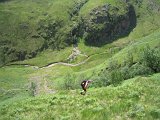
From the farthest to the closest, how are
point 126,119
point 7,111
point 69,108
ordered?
point 7,111 < point 69,108 < point 126,119

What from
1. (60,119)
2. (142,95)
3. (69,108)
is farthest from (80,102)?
(142,95)

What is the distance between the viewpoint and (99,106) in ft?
79.5

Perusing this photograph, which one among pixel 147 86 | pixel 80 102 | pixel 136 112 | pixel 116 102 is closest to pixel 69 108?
pixel 80 102

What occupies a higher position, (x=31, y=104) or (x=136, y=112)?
(x=136, y=112)

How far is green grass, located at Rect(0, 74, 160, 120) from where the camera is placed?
894 inches

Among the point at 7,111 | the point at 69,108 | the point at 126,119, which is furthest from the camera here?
the point at 7,111

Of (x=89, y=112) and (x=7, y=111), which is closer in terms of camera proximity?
(x=89, y=112)

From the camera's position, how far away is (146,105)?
23.4m

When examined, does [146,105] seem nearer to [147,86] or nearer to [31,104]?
[147,86]

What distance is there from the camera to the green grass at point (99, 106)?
2270 centimetres

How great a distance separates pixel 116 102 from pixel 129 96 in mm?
1597

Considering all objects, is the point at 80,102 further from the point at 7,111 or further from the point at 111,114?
the point at 7,111

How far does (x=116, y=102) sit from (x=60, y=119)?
14.5 feet

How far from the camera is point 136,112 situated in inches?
883
